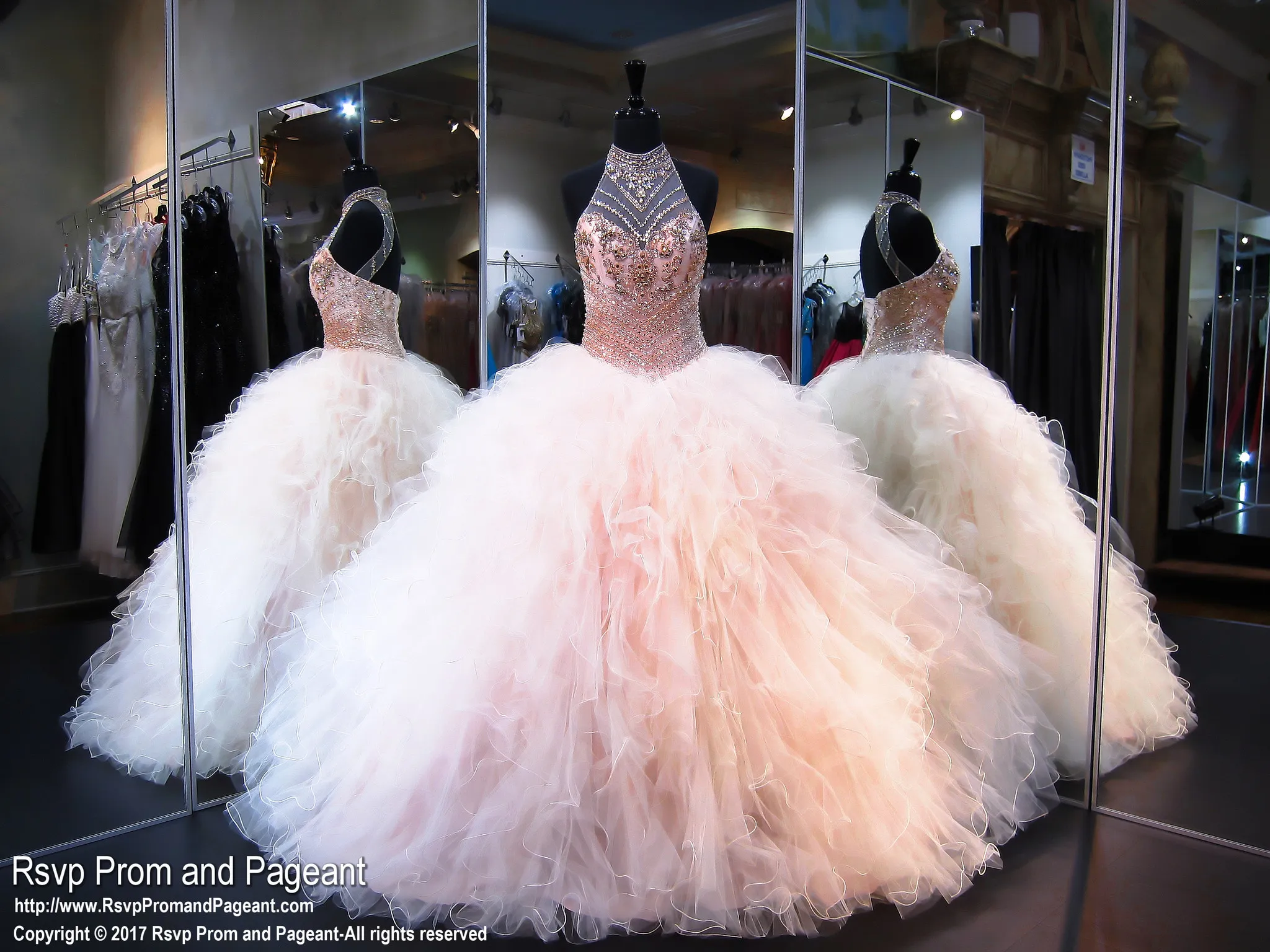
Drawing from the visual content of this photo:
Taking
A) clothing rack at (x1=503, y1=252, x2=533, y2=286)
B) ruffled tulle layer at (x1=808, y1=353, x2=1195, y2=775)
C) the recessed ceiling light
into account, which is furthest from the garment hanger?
the recessed ceiling light

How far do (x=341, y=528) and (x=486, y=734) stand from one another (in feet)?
3.46

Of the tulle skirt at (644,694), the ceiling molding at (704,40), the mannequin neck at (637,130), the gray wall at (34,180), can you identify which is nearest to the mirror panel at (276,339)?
the gray wall at (34,180)

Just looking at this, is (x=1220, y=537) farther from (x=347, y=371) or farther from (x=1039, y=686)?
(x=347, y=371)

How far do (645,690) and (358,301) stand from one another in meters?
1.66

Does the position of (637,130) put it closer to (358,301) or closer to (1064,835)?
(358,301)

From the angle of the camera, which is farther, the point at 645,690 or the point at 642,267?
the point at 642,267

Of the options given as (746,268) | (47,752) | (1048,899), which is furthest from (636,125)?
(47,752)

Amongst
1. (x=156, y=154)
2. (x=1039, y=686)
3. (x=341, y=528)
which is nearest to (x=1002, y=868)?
(x=1039, y=686)

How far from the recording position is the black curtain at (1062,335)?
2.42m

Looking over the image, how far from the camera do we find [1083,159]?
241 cm

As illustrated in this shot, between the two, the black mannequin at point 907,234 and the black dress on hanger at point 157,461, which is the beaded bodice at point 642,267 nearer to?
the black mannequin at point 907,234

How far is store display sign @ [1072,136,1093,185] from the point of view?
2.40 m

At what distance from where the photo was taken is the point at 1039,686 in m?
2.35

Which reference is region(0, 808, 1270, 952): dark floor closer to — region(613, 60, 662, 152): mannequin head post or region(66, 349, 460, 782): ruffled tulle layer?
region(66, 349, 460, 782): ruffled tulle layer
